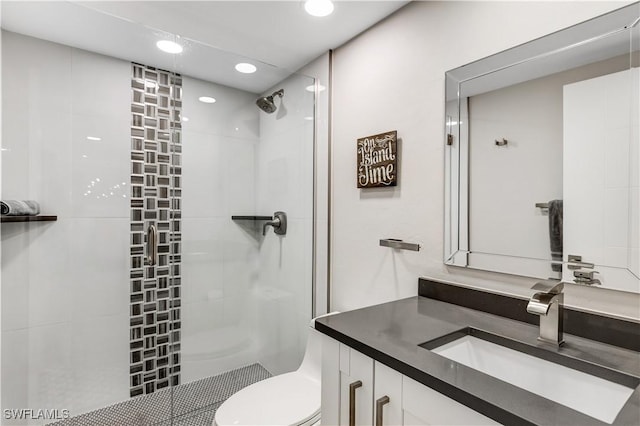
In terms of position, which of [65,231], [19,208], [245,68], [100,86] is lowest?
[65,231]

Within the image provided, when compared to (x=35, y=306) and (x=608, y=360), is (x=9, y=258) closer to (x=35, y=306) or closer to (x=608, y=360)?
(x=35, y=306)

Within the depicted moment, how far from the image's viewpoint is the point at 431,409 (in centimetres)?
72

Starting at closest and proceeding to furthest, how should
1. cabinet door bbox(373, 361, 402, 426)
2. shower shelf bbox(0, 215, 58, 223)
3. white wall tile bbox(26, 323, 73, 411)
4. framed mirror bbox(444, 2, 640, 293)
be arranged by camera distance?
cabinet door bbox(373, 361, 402, 426) < framed mirror bbox(444, 2, 640, 293) < shower shelf bbox(0, 215, 58, 223) < white wall tile bbox(26, 323, 73, 411)

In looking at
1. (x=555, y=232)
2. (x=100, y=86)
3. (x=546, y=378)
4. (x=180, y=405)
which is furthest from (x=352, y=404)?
(x=100, y=86)

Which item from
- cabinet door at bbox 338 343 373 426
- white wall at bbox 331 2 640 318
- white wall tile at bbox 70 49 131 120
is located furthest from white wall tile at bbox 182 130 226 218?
cabinet door at bbox 338 343 373 426

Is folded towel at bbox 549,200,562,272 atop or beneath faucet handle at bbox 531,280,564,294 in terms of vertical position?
atop

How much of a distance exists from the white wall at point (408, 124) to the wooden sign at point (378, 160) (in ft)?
0.14

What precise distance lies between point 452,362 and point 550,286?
1.51ft

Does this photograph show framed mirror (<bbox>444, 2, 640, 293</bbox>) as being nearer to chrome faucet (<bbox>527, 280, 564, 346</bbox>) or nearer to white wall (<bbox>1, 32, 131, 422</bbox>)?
chrome faucet (<bbox>527, 280, 564, 346</bbox>)

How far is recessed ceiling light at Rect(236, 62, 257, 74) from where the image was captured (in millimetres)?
1880

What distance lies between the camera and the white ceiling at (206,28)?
1.54 metres

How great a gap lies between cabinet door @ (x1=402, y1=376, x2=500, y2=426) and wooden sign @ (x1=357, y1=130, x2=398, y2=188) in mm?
977

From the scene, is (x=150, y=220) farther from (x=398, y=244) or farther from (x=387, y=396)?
(x=387, y=396)

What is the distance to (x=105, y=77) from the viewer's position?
194 cm
